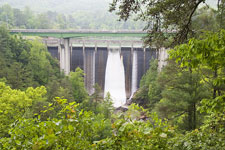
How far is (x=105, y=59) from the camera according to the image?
29.0 m

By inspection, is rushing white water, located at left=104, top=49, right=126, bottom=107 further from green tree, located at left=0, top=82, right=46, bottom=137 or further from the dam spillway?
green tree, located at left=0, top=82, right=46, bottom=137

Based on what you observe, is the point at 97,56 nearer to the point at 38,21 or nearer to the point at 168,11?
the point at 38,21

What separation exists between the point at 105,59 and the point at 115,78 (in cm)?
316

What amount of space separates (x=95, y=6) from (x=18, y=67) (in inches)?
3264

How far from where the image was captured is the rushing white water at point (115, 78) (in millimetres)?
28828

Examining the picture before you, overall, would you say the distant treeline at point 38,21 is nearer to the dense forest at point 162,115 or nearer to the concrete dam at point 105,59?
the concrete dam at point 105,59

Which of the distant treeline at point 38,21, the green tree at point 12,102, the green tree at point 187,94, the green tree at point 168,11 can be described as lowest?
the green tree at point 12,102

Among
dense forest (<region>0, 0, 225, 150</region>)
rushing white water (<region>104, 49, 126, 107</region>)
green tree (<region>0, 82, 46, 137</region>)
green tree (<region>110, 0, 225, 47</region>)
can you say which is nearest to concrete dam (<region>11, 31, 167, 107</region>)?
rushing white water (<region>104, 49, 126, 107</region>)

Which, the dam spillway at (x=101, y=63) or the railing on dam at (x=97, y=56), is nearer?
the railing on dam at (x=97, y=56)

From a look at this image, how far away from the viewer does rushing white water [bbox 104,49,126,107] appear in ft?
94.6

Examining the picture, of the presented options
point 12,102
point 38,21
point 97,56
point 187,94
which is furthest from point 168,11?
point 38,21

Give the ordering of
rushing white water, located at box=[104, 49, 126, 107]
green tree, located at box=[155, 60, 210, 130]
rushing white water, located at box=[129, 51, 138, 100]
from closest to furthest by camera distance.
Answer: green tree, located at box=[155, 60, 210, 130], rushing white water, located at box=[129, 51, 138, 100], rushing white water, located at box=[104, 49, 126, 107]

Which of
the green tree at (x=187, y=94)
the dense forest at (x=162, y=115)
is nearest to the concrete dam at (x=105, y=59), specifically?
the dense forest at (x=162, y=115)

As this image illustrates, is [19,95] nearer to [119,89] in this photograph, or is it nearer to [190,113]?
[190,113]
